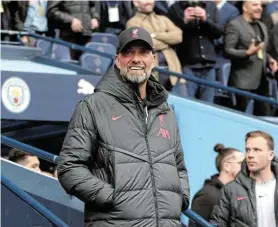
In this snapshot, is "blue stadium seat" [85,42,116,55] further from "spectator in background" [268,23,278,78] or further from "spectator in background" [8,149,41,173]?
"spectator in background" [8,149,41,173]

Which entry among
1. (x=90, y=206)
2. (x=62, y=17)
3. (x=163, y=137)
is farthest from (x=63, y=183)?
(x=62, y=17)

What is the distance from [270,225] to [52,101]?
16.4ft

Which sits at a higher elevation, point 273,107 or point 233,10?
point 233,10

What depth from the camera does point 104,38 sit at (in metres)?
12.3

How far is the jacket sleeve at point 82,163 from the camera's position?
4797 millimetres

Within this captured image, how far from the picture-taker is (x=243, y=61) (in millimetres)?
11453

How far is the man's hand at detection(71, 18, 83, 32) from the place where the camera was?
461 inches

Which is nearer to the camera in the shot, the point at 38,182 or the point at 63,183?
the point at 63,183

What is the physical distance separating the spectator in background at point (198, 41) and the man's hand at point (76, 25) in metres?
1.09

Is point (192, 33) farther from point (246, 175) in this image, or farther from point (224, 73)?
point (246, 175)

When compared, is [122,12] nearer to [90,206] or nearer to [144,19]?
[144,19]

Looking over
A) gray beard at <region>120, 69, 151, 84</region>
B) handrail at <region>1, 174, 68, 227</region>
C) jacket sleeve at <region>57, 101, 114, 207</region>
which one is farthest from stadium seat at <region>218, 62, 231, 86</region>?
jacket sleeve at <region>57, 101, 114, 207</region>

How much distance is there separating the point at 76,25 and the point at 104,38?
68cm

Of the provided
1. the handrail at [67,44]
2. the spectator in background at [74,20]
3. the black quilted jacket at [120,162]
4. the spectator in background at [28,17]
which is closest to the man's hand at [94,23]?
the spectator in background at [74,20]
